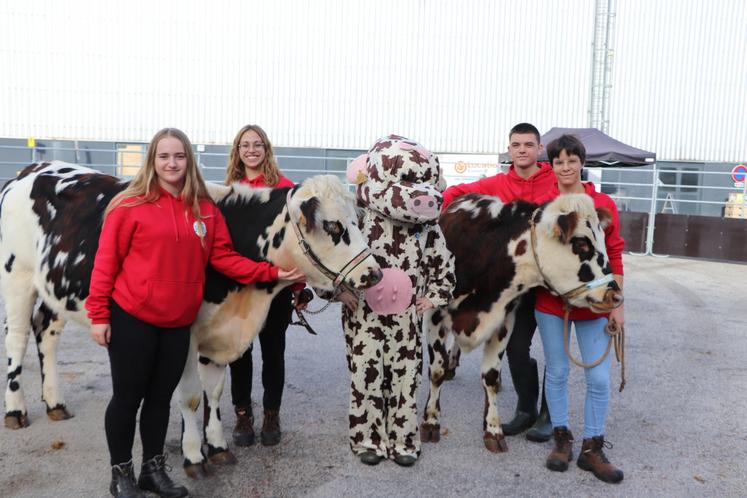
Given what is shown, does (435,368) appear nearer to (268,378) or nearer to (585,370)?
(585,370)

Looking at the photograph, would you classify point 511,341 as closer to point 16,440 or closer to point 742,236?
point 16,440

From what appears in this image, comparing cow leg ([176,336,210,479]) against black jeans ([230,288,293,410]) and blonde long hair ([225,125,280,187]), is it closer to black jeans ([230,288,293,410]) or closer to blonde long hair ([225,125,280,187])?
black jeans ([230,288,293,410])

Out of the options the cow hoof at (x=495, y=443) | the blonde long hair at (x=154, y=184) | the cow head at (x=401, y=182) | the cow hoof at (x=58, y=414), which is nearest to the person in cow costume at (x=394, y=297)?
the cow head at (x=401, y=182)

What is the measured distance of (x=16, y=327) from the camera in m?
4.07

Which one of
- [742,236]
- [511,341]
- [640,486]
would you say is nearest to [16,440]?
[511,341]

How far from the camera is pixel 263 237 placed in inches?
131

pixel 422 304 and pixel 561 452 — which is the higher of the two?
pixel 422 304

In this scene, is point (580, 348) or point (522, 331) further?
point (522, 331)

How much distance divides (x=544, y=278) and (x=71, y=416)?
10.5 ft

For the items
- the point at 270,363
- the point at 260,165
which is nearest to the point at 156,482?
the point at 270,363

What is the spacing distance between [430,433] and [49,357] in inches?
A: 103

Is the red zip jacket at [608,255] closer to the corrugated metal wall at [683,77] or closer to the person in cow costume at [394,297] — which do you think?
the person in cow costume at [394,297]

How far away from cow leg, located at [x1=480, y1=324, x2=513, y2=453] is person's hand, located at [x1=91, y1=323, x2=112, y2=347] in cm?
225

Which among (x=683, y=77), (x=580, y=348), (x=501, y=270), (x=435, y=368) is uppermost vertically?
(x=683, y=77)
